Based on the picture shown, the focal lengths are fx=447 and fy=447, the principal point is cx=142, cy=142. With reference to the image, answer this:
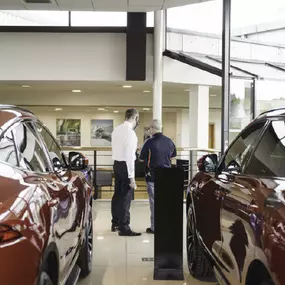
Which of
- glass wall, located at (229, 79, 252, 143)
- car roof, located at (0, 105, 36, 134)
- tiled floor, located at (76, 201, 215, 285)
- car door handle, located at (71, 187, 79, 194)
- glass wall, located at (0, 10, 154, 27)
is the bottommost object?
tiled floor, located at (76, 201, 215, 285)

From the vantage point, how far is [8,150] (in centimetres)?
227

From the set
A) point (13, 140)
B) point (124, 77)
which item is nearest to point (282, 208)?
point (13, 140)

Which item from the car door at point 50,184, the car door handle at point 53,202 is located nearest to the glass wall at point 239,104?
the car door at point 50,184

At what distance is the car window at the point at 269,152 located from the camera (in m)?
2.56

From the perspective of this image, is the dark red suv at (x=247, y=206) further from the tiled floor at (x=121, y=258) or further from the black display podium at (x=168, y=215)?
the tiled floor at (x=121, y=258)

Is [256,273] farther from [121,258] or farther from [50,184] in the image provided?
[121,258]

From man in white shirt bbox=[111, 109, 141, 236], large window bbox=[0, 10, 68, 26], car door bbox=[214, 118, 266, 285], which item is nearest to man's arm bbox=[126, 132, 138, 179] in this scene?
man in white shirt bbox=[111, 109, 141, 236]

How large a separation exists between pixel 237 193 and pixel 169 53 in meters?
7.09

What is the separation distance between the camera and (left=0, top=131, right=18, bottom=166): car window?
87.0 inches

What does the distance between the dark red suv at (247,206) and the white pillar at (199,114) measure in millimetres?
6180

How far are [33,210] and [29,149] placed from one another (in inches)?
31.0

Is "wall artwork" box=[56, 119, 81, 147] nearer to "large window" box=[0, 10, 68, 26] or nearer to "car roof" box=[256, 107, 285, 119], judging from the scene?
"large window" box=[0, 10, 68, 26]

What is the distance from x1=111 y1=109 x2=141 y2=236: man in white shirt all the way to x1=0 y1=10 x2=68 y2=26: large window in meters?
4.24

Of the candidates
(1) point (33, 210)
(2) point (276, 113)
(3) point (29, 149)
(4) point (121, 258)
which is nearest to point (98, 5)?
(4) point (121, 258)
